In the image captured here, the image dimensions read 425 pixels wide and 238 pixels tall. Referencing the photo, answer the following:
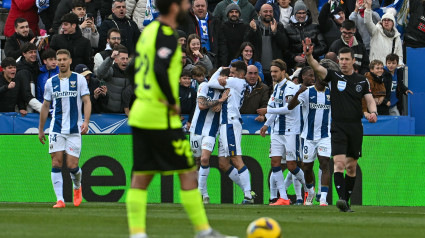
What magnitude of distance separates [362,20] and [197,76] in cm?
458

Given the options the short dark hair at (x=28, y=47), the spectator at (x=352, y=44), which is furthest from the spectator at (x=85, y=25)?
the spectator at (x=352, y=44)

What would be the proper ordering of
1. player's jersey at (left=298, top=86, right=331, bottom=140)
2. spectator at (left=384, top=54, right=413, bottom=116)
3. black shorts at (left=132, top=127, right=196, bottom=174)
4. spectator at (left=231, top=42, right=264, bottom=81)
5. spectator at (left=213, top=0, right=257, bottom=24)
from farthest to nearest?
1. spectator at (left=213, top=0, right=257, bottom=24)
2. spectator at (left=384, top=54, right=413, bottom=116)
3. spectator at (left=231, top=42, right=264, bottom=81)
4. player's jersey at (left=298, top=86, right=331, bottom=140)
5. black shorts at (left=132, top=127, right=196, bottom=174)

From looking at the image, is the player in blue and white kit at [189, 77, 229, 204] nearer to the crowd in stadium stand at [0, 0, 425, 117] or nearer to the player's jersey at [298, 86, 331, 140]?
the crowd in stadium stand at [0, 0, 425, 117]

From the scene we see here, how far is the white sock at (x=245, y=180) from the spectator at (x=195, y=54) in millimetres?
3036

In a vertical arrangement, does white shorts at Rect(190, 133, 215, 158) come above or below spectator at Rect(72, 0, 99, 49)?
below

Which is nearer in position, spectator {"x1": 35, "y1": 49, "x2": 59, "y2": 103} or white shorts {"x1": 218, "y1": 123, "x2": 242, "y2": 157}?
white shorts {"x1": 218, "y1": 123, "x2": 242, "y2": 157}

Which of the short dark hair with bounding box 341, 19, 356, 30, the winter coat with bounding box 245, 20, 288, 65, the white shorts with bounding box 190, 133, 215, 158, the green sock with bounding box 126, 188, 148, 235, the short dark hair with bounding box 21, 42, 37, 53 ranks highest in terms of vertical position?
the short dark hair with bounding box 341, 19, 356, 30

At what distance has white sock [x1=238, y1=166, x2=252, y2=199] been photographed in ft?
54.3

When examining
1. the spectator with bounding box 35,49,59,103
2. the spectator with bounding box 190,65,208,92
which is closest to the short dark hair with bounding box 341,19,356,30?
the spectator with bounding box 190,65,208,92

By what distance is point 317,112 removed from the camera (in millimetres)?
16422

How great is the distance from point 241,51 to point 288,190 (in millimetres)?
3102

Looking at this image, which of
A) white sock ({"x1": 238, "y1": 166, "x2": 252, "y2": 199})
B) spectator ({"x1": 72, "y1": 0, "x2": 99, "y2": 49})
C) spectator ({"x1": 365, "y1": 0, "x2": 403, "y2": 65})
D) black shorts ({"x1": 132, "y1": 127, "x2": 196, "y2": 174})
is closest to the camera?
black shorts ({"x1": 132, "y1": 127, "x2": 196, "y2": 174})

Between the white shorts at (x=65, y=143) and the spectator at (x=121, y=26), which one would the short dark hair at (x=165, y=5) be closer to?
the white shorts at (x=65, y=143)

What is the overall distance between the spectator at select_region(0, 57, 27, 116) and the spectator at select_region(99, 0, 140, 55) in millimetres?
2426
